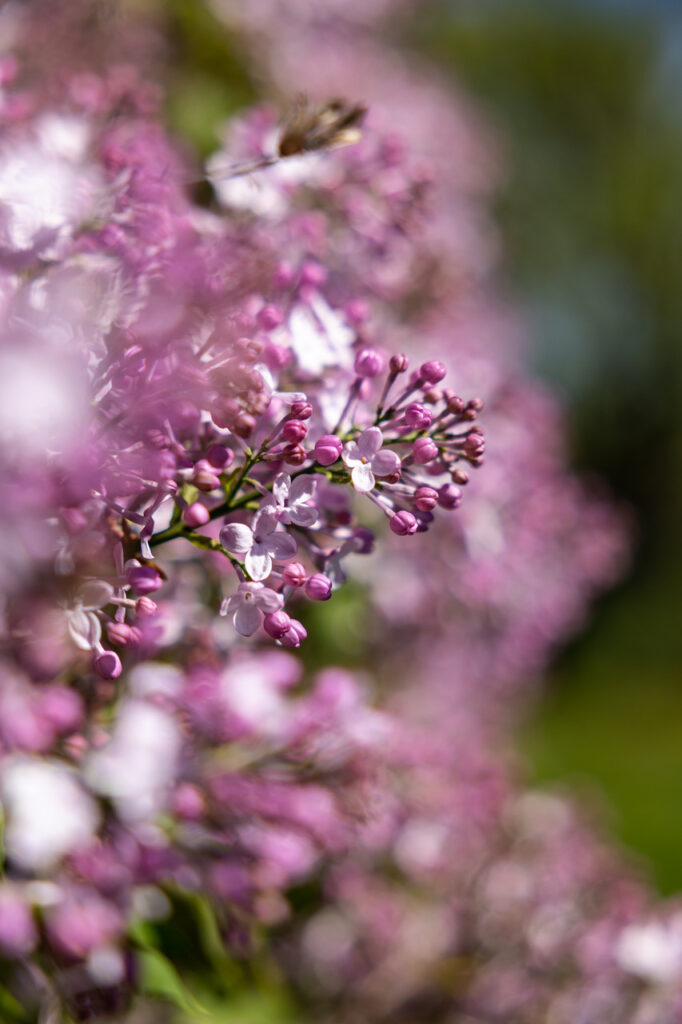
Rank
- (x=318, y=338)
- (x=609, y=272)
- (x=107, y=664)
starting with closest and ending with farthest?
1. (x=107, y=664)
2. (x=318, y=338)
3. (x=609, y=272)

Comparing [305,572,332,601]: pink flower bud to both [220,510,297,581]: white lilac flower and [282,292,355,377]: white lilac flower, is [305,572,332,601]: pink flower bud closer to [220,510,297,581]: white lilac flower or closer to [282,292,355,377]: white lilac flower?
[220,510,297,581]: white lilac flower

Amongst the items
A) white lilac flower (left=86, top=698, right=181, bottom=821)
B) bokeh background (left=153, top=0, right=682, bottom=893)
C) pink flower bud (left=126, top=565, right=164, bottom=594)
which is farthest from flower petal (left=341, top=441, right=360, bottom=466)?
bokeh background (left=153, top=0, right=682, bottom=893)

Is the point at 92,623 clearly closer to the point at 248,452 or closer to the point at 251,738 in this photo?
the point at 248,452

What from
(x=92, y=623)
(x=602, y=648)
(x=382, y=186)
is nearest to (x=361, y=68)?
(x=382, y=186)

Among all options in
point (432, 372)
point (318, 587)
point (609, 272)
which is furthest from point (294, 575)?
point (609, 272)

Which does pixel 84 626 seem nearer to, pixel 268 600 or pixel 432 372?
pixel 268 600

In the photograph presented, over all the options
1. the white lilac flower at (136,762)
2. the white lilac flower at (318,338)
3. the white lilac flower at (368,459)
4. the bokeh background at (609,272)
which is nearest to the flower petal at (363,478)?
the white lilac flower at (368,459)
